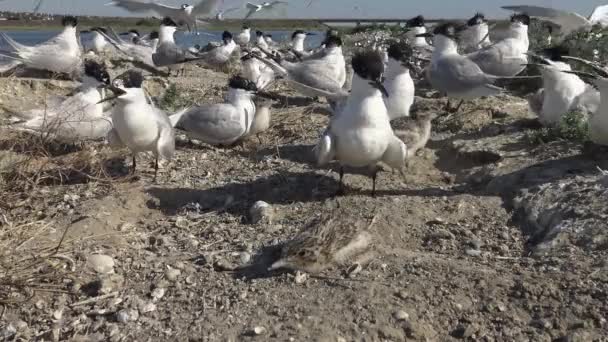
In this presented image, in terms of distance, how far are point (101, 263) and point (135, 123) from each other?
5.94ft

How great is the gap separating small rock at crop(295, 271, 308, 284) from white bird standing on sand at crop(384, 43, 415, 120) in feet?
10.7

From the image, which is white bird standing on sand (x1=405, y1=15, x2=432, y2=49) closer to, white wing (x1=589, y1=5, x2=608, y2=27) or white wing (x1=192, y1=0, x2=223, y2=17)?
white wing (x1=589, y1=5, x2=608, y2=27)

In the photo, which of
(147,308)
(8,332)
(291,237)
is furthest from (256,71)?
(8,332)

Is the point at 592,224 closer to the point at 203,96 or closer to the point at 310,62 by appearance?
the point at 310,62

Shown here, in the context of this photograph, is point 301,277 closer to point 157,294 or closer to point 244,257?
point 244,257

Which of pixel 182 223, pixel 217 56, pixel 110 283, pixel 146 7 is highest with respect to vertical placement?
pixel 110 283

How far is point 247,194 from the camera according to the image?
193 inches

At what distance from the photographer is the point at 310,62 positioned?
8.36m

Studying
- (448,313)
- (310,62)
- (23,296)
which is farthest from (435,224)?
(310,62)

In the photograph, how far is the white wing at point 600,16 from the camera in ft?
37.1

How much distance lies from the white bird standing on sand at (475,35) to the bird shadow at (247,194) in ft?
23.7

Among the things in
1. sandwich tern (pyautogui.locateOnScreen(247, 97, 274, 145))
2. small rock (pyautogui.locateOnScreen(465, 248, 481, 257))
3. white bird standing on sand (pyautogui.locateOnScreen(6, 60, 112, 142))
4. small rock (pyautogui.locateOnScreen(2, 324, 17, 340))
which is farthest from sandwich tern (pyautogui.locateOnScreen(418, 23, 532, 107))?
small rock (pyautogui.locateOnScreen(2, 324, 17, 340))

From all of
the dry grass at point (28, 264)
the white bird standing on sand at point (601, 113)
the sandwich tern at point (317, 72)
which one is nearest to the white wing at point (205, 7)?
the sandwich tern at point (317, 72)

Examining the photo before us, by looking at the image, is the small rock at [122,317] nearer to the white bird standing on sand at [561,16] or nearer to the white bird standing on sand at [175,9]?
the white bird standing on sand at [175,9]
